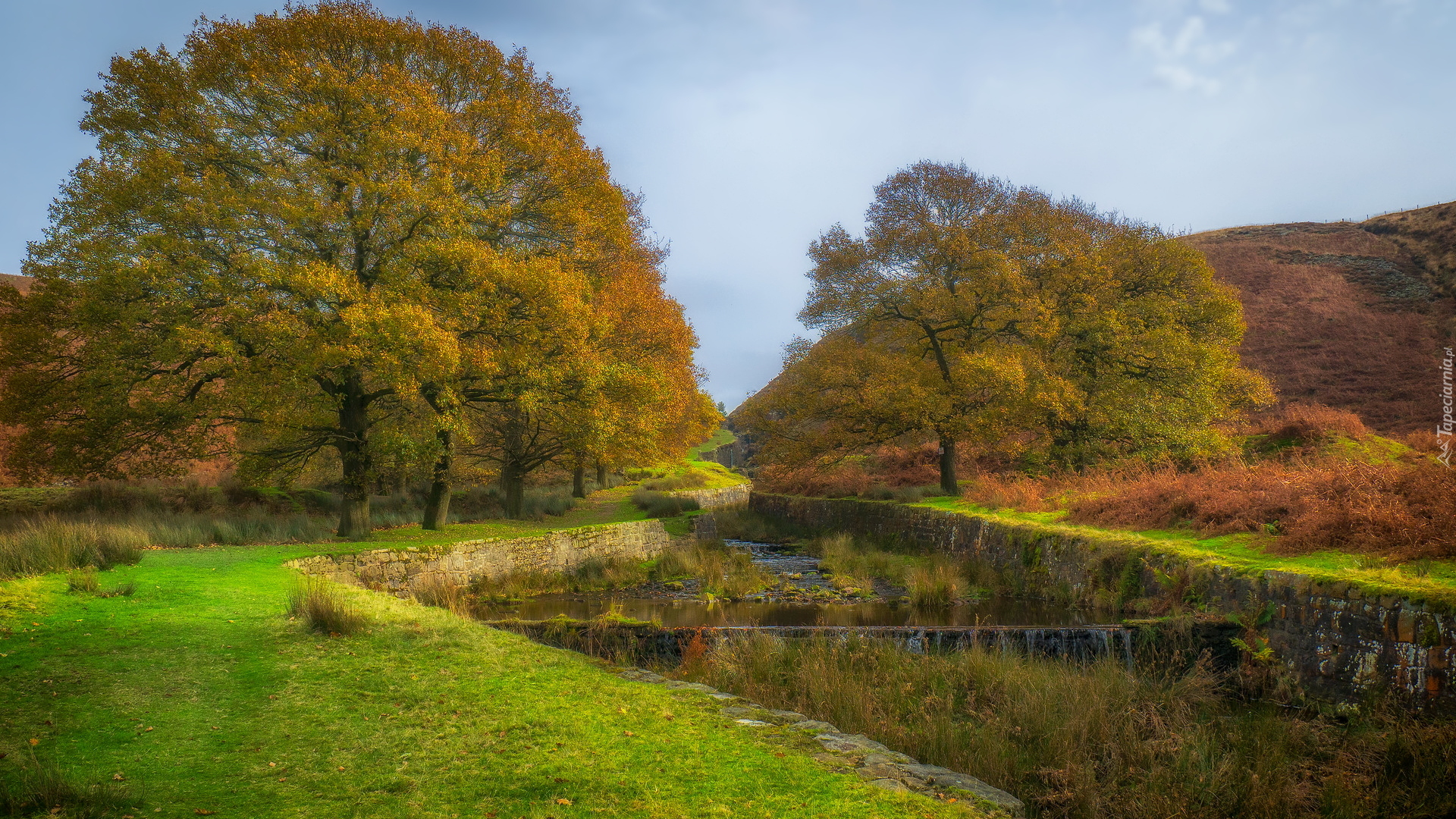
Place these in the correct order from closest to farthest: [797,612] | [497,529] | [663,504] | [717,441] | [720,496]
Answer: [797,612]
[497,529]
[663,504]
[720,496]
[717,441]

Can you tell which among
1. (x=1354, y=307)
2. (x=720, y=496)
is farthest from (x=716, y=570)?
(x=1354, y=307)

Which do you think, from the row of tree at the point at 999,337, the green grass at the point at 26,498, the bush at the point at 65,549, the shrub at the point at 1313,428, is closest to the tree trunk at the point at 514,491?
the row of tree at the point at 999,337

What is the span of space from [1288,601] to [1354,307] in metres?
48.6

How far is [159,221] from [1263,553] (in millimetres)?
21393

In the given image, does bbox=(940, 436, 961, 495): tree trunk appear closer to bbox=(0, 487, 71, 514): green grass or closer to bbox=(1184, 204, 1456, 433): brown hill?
bbox=(1184, 204, 1456, 433): brown hill

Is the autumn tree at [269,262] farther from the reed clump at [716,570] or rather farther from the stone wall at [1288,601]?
the stone wall at [1288,601]

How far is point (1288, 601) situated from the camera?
8.99 meters

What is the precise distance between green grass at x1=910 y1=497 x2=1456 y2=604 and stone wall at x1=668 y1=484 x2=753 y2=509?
2235cm

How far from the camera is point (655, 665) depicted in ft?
30.0

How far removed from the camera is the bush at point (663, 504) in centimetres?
2794

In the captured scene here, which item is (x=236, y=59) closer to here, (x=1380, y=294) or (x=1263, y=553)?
(x=1263, y=553)

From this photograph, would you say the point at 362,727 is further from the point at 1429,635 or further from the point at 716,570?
the point at 716,570

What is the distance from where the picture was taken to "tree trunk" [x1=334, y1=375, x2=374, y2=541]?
1702cm

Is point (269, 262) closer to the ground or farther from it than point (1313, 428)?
farther from it
